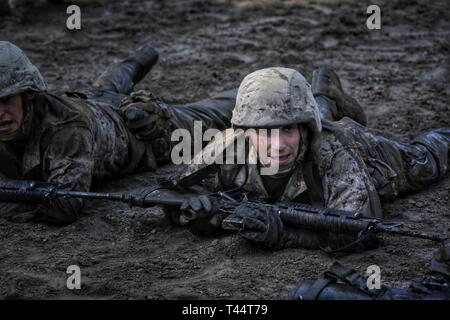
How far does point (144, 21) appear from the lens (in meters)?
11.5

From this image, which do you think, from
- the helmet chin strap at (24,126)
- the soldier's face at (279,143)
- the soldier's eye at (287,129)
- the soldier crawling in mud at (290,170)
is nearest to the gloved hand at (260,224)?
the soldier crawling in mud at (290,170)

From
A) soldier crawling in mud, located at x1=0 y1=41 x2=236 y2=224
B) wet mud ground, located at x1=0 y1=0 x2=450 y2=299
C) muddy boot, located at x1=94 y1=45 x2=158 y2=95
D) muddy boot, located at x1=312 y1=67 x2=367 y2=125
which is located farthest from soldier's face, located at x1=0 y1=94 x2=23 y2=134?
muddy boot, located at x1=312 y1=67 x2=367 y2=125

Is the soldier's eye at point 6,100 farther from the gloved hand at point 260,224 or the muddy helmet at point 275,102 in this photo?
the gloved hand at point 260,224

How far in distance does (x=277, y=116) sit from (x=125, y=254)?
48.0 inches

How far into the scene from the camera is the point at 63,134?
6.65 m

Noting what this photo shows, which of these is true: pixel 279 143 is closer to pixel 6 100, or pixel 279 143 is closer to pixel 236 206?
pixel 236 206

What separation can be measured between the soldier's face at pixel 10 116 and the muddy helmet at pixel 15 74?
10 cm

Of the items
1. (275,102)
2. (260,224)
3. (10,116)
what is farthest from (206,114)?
(260,224)

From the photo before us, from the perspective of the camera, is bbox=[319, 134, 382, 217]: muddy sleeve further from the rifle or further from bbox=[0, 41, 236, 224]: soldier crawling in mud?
bbox=[0, 41, 236, 224]: soldier crawling in mud

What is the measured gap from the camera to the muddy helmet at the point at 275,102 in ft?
18.8

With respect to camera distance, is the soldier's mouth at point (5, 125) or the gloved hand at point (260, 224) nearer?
the gloved hand at point (260, 224)

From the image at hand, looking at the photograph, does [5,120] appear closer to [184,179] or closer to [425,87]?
[184,179]

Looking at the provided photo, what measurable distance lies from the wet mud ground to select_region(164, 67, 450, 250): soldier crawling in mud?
0.12 meters

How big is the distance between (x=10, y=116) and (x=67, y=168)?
18.7 inches
